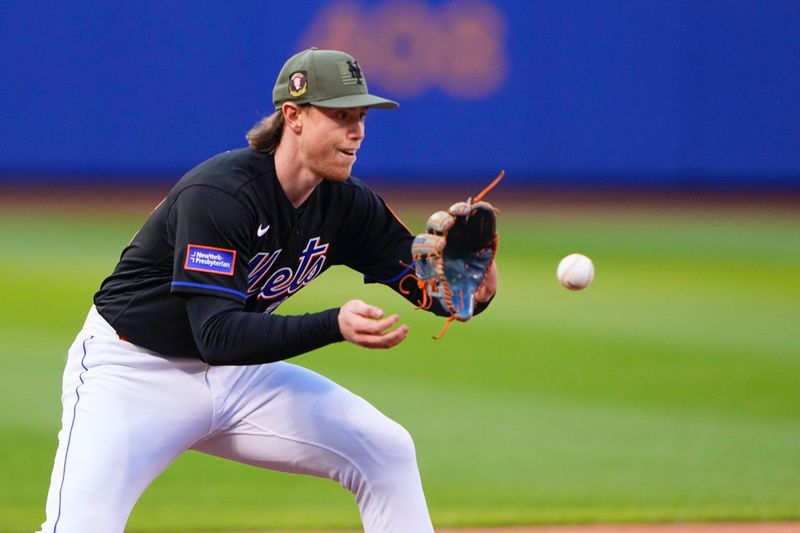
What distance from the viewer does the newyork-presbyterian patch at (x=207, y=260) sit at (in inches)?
142

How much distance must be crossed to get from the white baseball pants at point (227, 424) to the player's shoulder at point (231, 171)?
0.61 m

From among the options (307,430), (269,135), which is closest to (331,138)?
(269,135)

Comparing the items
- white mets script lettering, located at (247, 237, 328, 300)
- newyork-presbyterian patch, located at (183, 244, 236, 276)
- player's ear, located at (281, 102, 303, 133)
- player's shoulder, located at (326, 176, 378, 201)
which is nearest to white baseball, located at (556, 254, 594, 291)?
player's shoulder, located at (326, 176, 378, 201)

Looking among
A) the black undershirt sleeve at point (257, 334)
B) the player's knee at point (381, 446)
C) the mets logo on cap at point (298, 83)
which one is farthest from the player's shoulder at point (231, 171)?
the player's knee at point (381, 446)

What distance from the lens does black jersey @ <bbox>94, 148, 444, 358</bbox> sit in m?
3.65

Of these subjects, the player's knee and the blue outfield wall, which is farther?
the blue outfield wall

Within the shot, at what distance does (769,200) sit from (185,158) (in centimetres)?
793

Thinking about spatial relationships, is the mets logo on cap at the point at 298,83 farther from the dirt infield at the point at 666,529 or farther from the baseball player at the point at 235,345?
the dirt infield at the point at 666,529

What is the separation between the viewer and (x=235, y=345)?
11.5 feet

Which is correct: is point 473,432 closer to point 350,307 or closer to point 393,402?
point 393,402

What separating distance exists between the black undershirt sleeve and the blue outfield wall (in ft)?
44.0

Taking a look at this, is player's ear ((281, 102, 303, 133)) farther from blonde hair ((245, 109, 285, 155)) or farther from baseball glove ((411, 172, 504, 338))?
baseball glove ((411, 172, 504, 338))

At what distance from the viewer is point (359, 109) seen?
12.6ft

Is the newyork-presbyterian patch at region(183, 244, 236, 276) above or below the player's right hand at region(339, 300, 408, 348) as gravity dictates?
above
